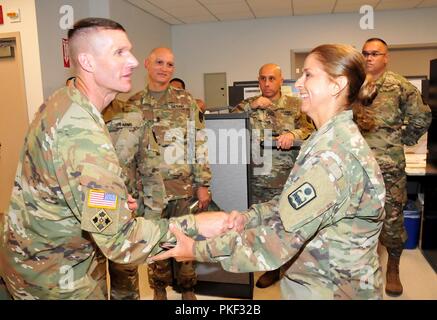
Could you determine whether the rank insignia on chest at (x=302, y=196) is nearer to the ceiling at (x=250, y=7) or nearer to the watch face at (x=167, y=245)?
the watch face at (x=167, y=245)

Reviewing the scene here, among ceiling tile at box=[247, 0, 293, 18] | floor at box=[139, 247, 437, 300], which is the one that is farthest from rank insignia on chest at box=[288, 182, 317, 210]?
ceiling tile at box=[247, 0, 293, 18]

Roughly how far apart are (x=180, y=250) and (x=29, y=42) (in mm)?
3605

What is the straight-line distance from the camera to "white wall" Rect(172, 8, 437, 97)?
257 inches

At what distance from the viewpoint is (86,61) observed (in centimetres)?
127

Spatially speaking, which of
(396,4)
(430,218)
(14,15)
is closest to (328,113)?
(430,218)

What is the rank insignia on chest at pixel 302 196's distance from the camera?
3.45 feet

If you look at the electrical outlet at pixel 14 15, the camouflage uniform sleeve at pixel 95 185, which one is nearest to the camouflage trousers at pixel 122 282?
the camouflage uniform sleeve at pixel 95 185

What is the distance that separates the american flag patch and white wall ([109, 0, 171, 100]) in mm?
4375

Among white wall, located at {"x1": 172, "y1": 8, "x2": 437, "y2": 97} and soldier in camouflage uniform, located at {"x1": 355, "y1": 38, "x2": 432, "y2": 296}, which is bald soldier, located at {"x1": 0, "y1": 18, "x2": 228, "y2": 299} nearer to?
soldier in camouflage uniform, located at {"x1": 355, "y1": 38, "x2": 432, "y2": 296}

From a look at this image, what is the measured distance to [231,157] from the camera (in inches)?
103

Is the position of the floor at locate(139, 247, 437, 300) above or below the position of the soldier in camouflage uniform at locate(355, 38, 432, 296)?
below

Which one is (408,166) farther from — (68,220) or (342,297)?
(68,220)
